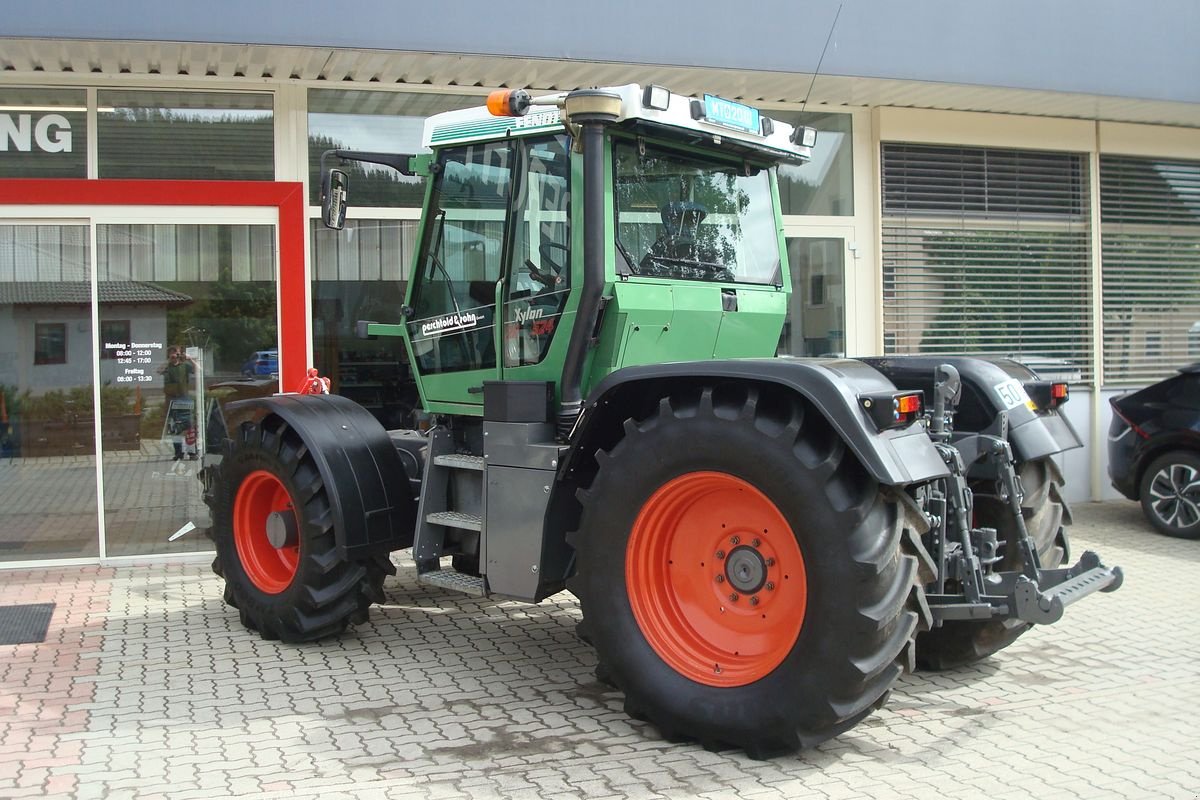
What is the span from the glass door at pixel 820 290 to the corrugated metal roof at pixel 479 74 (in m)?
1.24

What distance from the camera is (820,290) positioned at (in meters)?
10.1

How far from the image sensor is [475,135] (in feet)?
17.7

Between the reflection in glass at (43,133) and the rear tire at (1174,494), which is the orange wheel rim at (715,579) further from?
the rear tire at (1174,494)

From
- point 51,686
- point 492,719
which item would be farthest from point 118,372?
point 492,719

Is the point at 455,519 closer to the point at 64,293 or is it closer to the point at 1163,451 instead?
the point at 64,293

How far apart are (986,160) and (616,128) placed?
6.91 metres

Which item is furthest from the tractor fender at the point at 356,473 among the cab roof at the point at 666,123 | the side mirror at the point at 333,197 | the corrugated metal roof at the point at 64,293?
the corrugated metal roof at the point at 64,293

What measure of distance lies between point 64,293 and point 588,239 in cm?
543

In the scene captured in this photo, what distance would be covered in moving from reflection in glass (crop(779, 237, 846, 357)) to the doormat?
6358 millimetres

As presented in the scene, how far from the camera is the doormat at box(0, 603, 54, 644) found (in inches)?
245

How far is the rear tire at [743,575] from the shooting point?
381 cm

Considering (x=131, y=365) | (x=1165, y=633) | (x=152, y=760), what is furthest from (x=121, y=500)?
(x=1165, y=633)

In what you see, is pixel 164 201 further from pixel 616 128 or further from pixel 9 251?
pixel 616 128

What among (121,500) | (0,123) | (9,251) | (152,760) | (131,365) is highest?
(0,123)
